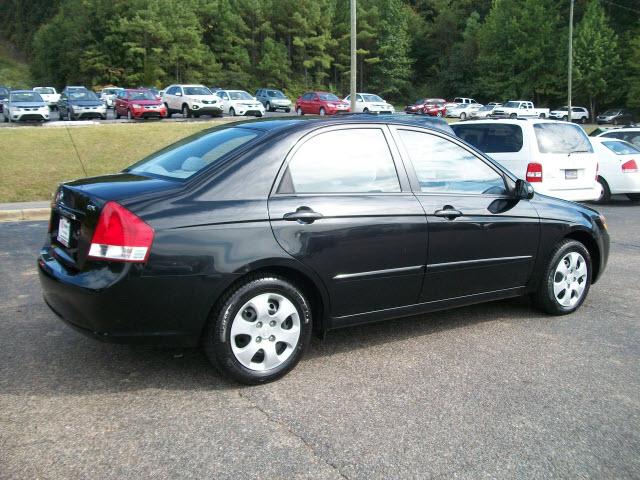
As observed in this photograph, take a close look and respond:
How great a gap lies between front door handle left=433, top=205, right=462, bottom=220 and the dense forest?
6463cm

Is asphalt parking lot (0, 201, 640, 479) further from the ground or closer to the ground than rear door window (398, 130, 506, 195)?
closer to the ground

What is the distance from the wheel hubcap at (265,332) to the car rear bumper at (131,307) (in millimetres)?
253

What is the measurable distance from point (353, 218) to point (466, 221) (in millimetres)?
1003

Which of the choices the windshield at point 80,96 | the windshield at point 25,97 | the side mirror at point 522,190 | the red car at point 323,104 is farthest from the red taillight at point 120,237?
the red car at point 323,104

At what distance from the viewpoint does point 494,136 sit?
411 inches

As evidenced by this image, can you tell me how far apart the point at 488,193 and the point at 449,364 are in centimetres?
141

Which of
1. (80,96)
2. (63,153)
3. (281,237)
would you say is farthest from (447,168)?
(80,96)

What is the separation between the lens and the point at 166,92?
117 ft

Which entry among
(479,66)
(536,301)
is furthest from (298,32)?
(536,301)

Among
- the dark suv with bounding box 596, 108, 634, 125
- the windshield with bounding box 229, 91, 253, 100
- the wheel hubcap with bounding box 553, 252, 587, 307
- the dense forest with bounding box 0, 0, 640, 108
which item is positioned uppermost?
the dense forest with bounding box 0, 0, 640, 108

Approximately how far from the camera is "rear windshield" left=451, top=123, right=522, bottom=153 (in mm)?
10180

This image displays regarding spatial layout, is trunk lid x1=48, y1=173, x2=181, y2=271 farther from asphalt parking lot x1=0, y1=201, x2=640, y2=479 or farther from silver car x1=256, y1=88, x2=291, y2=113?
silver car x1=256, y1=88, x2=291, y2=113

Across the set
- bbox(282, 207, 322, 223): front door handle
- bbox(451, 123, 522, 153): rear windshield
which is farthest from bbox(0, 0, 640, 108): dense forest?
bbox(282, 207, 322, 223): front door handle

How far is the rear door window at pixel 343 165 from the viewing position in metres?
4.03
